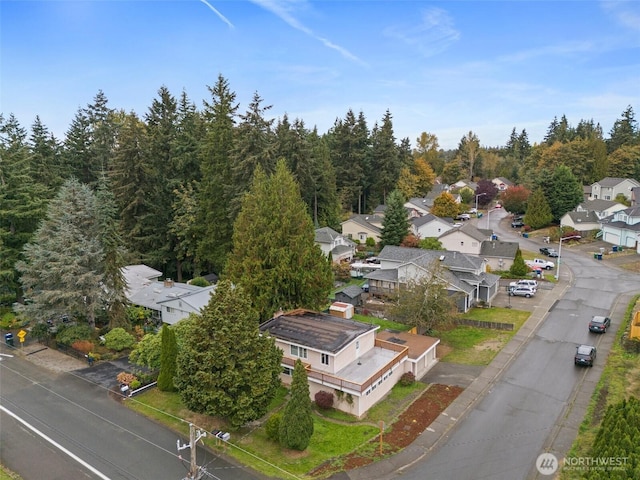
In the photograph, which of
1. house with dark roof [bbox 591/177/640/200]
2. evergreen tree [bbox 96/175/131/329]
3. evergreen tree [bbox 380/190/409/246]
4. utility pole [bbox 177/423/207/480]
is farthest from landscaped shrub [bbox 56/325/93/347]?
house with dark roof [bbox 591/177/640/200]

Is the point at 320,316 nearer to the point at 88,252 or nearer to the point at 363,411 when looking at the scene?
the point at 363,411

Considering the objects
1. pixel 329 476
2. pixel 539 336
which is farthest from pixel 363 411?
pixel 539 336

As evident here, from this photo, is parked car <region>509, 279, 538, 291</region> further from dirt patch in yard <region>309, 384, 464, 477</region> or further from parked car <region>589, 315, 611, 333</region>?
dirt patch in yard <region>309, 384, 464, 477</region>

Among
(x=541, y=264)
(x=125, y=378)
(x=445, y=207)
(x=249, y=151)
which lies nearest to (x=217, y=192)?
(x=249, y=151)

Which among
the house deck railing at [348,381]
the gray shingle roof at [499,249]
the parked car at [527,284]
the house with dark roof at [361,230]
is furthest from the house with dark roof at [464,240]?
the house deck railing at [348,381]

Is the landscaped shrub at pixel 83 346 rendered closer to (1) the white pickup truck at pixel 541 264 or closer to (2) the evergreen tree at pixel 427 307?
(2) the evergreen tree at pixel 427 307

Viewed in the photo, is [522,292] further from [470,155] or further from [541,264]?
[470,155]

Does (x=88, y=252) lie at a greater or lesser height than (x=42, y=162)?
lesser
